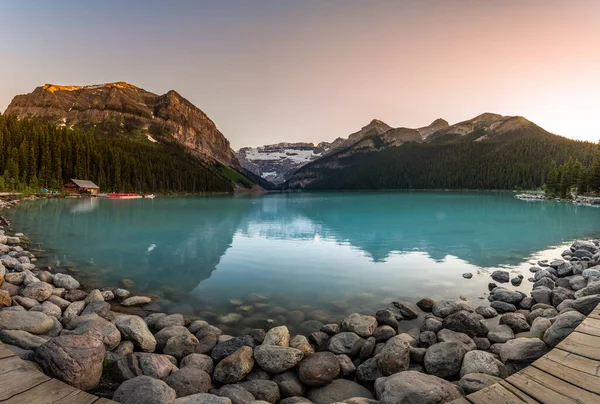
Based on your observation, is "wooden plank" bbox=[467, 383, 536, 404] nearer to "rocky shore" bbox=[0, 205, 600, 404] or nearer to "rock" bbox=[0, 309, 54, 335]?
"rocky shore" bbox=[0, 205, 600, 404]

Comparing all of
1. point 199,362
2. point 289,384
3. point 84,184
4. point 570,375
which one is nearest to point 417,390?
point 570,375

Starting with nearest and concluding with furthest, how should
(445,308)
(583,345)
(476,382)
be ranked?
(583,345) → (476,382) → (445,308)

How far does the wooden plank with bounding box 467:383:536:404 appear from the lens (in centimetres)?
455

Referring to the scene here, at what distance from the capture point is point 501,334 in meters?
9.81

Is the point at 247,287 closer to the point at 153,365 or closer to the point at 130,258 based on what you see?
the point at 153,365

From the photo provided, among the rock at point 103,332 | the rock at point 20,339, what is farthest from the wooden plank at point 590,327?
the rock at point 20,339

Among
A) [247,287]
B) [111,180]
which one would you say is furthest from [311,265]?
[111,180]

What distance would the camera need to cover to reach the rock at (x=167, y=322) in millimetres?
10688

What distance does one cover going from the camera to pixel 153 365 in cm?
759

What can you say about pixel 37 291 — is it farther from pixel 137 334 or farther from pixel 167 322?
pixel 137 334

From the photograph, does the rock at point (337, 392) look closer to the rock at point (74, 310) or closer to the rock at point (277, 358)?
the rock at point (277, 358)

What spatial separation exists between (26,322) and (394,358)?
9.63 m

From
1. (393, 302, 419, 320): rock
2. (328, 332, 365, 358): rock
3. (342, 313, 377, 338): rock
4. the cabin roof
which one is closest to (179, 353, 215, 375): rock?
(328, 332, 365, 358): rock

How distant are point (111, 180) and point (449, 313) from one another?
143477 millimetres
